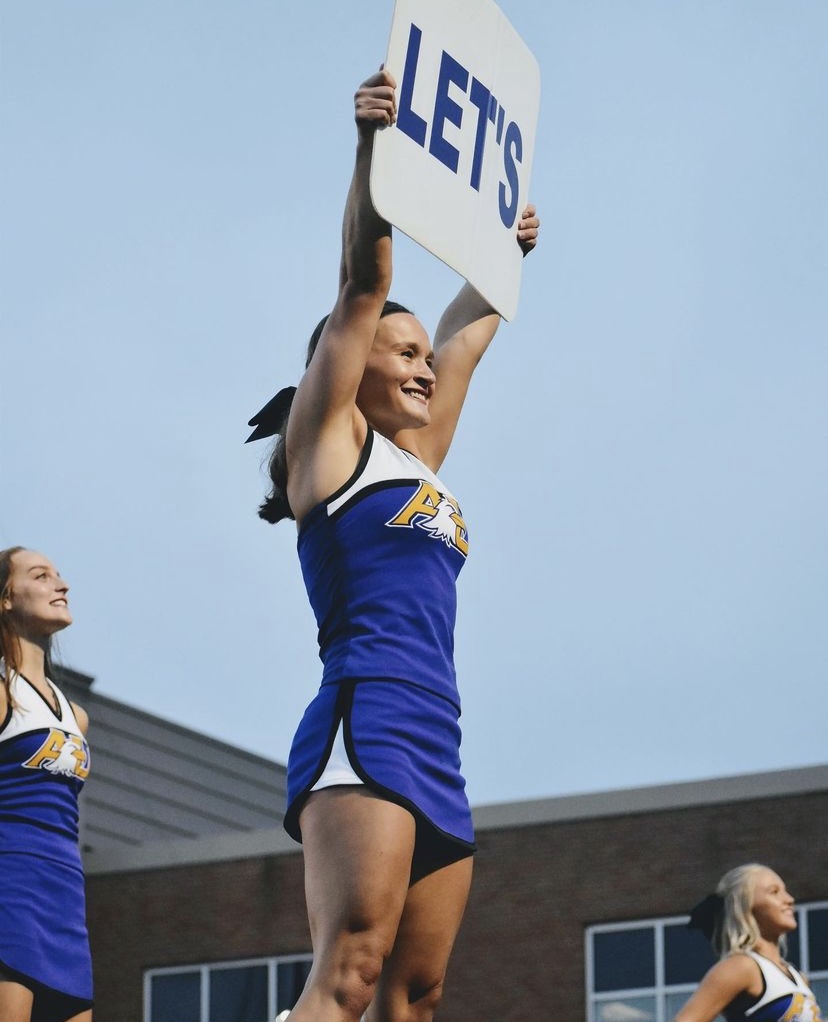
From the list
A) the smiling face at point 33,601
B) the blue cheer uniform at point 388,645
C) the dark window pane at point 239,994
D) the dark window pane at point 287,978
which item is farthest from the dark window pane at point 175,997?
the blue cheer uniform at point 388,645

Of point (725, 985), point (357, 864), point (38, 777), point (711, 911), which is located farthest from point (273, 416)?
point (711, 911)

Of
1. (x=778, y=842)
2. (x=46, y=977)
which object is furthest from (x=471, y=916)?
(x=46, y=977)

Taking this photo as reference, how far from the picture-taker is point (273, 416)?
558cm

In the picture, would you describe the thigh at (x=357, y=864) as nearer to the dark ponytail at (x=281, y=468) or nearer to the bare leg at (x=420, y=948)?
the bare leg at (x=420, y=948)

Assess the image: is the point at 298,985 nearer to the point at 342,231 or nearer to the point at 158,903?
the point at 158,903

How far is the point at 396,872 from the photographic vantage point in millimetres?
4781

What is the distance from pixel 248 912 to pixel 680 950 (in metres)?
6.34

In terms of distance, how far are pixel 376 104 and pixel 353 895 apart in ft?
5.93

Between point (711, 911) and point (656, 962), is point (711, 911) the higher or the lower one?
the lower one

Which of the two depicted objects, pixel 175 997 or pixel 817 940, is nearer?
pixel 817 940

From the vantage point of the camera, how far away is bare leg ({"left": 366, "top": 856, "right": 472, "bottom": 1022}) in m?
4.99

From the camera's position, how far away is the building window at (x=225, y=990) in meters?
29.4

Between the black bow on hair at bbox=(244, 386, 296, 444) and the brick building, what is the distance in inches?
867

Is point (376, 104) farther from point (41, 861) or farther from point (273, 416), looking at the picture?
point (41, 861)
